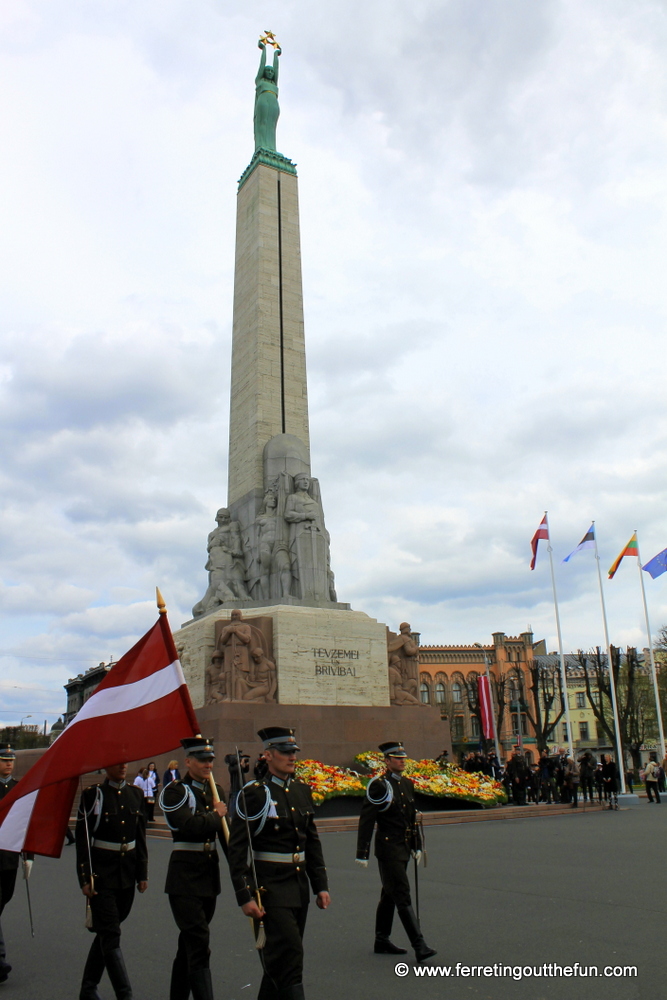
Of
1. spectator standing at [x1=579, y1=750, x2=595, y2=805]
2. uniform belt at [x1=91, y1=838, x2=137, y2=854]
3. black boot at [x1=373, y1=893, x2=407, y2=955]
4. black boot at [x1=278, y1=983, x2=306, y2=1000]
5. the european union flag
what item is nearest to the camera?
black boot at [x1=278, y1=983, x2=306, y2=1000]

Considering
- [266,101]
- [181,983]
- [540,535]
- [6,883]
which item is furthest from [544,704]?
[181,983]

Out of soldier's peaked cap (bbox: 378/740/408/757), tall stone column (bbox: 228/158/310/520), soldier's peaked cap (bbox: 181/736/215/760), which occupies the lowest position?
soldier's peaked cap (bbox: 378/740/408/757)

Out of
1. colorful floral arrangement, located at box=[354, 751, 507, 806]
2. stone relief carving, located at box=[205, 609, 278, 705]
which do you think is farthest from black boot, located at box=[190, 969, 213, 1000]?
stone relief carving, located at box=[205, 609, 278, 705]

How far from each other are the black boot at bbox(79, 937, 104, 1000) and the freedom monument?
1213 centimetres

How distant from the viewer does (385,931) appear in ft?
20.7

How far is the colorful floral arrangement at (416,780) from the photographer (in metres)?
16.0

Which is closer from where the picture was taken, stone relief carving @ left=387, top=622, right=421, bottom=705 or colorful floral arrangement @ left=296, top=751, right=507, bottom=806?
colorful floral arrangement @ left=296, top=751, right=507, bottom=806

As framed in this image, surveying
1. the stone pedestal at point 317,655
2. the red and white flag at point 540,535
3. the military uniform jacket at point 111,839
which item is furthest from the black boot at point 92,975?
the red and white flag at point 540,535

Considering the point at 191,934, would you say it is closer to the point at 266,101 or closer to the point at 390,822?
the point at 390,822

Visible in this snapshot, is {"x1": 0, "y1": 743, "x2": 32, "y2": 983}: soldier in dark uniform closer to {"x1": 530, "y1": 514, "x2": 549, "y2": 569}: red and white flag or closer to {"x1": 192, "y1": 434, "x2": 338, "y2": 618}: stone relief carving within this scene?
{"x1": 192, "y1": 434, "x2": 338, "y2": 618}: stone relief carving

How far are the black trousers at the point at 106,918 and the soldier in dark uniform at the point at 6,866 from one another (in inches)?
28.2

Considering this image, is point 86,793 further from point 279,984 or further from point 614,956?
point 614,956

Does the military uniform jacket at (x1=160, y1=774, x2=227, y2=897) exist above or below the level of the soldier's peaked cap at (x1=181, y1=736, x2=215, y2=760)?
below

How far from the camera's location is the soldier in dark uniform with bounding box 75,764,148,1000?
5133 millimetres
